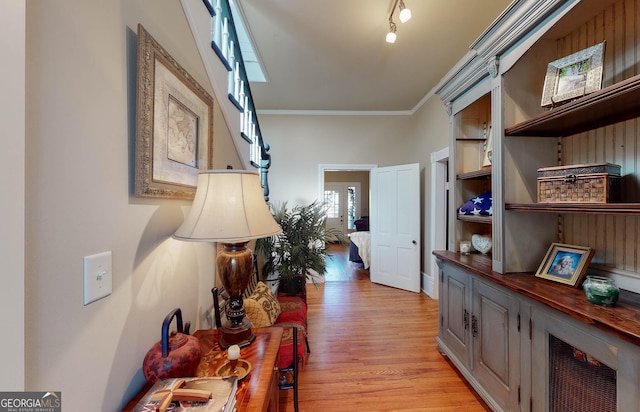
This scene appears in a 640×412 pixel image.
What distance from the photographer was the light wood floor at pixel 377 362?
174 cm

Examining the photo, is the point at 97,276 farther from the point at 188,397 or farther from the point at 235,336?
the point at 235,336

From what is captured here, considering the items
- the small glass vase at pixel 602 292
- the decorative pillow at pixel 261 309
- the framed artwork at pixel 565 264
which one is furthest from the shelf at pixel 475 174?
the decorative pillow at pixel 261 309

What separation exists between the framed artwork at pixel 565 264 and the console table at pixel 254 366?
1.58 m

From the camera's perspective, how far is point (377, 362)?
2135 mm

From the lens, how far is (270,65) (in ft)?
9.72

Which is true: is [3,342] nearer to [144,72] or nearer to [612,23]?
[144,72]

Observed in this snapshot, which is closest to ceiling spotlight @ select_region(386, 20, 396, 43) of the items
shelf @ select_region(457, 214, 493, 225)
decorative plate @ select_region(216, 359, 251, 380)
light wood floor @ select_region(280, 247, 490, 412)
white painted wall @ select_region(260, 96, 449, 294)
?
shelf @ select_region(457, 214, 493, 225)

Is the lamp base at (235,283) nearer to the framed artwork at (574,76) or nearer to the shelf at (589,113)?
the shelf at (589,113)

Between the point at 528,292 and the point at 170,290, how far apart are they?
5.78ft

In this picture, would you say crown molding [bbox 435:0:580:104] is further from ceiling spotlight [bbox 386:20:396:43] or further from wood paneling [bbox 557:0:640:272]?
ceiling spotlight [bbox 386:20:396:43]

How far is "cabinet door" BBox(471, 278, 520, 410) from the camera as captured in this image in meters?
1.43

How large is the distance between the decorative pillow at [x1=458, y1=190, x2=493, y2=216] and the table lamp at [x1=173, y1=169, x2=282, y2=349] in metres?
1.68

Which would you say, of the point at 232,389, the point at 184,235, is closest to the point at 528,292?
the point at 232,389

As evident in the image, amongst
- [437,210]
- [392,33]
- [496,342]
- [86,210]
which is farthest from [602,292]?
[437,210]
